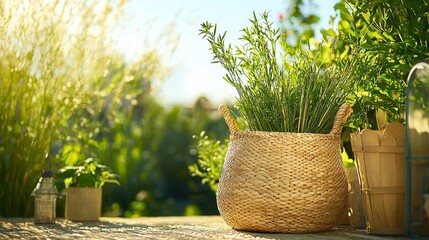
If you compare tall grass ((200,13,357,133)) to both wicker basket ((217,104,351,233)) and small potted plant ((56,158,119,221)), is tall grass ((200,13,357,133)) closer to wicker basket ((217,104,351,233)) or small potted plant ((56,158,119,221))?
wicker basket ((217,104,351,233))

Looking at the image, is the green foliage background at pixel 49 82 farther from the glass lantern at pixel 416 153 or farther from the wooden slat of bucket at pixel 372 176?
the glass lantern at pixel 416 153

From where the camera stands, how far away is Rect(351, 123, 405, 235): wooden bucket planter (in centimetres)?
325

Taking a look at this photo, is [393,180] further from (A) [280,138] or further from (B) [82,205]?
(B) [82,205]

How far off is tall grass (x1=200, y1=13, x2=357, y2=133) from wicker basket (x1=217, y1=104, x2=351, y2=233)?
0.35 feet

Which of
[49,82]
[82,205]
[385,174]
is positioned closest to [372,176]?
[385,174]

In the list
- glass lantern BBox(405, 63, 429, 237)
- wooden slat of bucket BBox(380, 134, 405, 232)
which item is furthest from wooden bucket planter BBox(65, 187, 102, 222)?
glass lantern BBox(405, 63, 429, 237)

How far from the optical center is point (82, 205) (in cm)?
421

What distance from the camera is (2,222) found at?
4000 millimetres

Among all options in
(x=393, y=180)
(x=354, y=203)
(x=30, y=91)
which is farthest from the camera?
(x=30, y=91)

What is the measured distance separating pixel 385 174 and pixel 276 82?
67 cm

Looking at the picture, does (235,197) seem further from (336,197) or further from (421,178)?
(421,178)

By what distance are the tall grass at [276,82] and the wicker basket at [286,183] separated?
0.35ft

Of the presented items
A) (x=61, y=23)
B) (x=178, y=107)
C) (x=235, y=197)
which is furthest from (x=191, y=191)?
(x=235, y=197)

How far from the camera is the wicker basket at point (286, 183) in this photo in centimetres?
330
